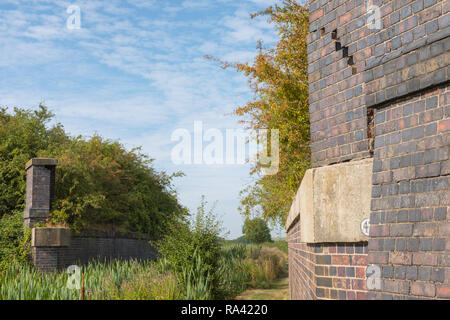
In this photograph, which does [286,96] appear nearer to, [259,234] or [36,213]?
[36,213]

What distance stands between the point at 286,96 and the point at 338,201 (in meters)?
9.51

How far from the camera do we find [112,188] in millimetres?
20172

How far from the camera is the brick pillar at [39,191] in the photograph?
48.3 feet

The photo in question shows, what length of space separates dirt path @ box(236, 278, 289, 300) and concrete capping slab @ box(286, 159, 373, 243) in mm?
9935

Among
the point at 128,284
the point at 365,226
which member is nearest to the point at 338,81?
the point at 365,226

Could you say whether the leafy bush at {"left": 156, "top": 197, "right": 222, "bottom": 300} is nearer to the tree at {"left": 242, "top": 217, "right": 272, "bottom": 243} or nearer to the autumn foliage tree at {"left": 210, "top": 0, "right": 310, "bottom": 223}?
the autumn foliage tree at {"left": 210, "top": 0, "right": 310, "bottom": 223}

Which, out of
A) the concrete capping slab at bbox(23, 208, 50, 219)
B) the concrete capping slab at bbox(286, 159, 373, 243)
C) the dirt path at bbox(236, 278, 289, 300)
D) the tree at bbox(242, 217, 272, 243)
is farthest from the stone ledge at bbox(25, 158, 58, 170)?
the tree at bbox(242, 217, 272, 243)

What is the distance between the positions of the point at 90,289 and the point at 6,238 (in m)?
5.90

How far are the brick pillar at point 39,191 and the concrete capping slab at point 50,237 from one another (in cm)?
48

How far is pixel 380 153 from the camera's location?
4.65 meters

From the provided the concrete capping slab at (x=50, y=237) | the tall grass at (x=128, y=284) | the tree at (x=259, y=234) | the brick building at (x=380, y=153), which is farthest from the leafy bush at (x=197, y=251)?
the tree at (x=259, y=234)

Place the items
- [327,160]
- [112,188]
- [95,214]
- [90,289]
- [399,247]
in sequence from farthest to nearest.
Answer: [112,188], [95,214], [90,289], [327,160], [399,247]
